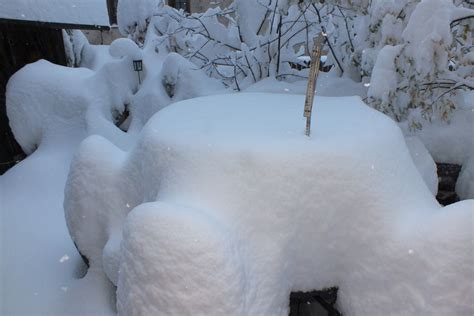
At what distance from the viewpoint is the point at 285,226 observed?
7.68 feet

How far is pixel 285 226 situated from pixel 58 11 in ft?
22.8

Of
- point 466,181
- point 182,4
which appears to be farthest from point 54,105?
point 182,4

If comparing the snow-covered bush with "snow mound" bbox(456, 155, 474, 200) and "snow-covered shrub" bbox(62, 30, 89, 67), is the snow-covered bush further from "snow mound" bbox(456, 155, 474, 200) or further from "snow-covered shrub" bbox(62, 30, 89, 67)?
"snow-covered shrub" bbox(62, 30, 89, 67)

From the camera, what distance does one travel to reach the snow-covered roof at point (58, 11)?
6.19m

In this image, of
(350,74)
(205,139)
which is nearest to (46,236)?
(205,139)

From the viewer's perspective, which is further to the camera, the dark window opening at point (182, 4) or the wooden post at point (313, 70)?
the dark window opening at point (182, 4)

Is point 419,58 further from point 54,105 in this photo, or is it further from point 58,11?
point 54,105

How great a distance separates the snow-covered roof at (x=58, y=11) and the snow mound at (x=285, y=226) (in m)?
5.12

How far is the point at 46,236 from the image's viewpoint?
511 centimetres

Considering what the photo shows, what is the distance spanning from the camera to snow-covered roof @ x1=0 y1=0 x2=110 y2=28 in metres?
6.19

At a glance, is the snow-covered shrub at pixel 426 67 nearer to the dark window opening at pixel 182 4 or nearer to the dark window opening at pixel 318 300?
the dark window opening at pixel 318 300

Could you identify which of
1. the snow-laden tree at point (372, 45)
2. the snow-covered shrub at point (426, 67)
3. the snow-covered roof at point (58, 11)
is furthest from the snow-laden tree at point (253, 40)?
the snow-covered shrub at point (426, 67)

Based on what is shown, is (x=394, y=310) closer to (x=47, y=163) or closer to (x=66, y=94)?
(x=47, y=163)

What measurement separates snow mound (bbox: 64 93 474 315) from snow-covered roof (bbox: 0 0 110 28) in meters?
5.12
